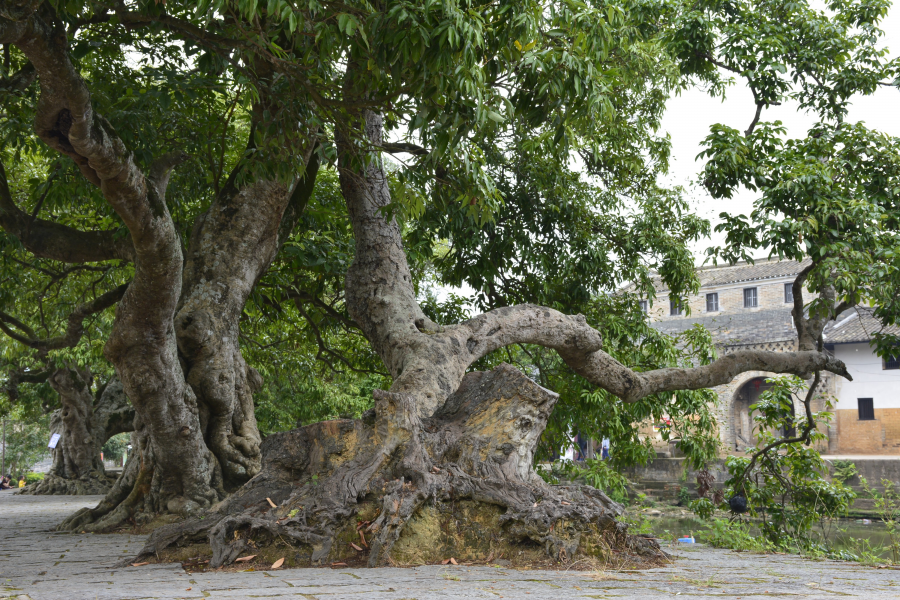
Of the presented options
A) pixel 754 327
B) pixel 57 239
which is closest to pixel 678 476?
pixel 754 327

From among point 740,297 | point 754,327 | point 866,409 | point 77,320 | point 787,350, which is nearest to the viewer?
point 77,320

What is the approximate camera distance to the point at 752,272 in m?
37.5

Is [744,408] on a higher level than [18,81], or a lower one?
lower

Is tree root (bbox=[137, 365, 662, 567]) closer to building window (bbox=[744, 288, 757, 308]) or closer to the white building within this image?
the white building

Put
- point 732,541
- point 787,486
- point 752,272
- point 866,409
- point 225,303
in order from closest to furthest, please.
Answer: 1. point 732,541
2. point 225,303
3. point 787,486
4. point 866,409
5. point 752,272

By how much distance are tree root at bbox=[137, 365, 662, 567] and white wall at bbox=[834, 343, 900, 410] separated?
30.2m

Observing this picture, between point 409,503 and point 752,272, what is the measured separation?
3748 cm

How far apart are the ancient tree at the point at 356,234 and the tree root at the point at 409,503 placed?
0.05ft

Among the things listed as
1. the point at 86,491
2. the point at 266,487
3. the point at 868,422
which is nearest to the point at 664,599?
the point at 266,487

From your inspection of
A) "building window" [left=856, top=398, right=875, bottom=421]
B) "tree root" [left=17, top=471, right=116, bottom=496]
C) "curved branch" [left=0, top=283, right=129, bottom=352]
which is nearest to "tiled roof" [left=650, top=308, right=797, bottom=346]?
"building window" [left=856, top=398, right=875, bottom=421]

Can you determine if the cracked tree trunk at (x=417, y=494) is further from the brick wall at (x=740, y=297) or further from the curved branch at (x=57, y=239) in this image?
the brick wall at (x=740, y=297)

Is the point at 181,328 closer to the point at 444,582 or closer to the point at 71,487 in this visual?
the point at 444,582

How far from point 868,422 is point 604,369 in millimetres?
27883

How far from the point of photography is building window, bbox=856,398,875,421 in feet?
100
